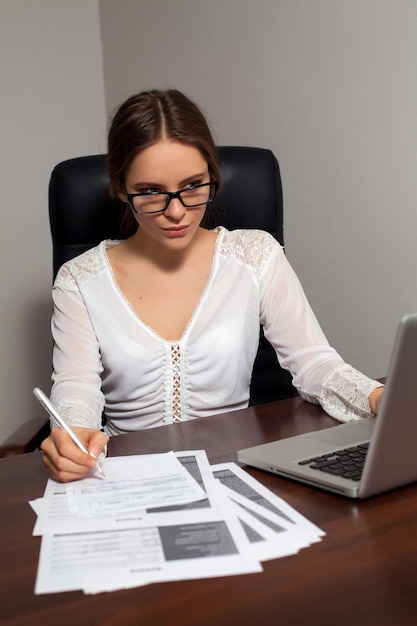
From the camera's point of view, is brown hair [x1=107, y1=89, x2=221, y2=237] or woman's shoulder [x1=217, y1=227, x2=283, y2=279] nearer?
brown hair [x1=107, y1=89, x2=221, y2=237]

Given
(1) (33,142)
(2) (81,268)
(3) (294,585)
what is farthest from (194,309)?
(1) (33,142)

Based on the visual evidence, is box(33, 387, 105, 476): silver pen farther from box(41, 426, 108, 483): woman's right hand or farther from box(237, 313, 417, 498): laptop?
box(237, 313, 417, 498): laptop

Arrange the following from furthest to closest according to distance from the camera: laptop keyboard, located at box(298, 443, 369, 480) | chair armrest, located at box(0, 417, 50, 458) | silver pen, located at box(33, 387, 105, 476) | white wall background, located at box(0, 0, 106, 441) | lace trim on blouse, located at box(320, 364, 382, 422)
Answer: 1. white wall background, located at box(0, 0, 106, 441)
2. chair armrest, located at box(0, 417, 50, 458)
3. lace trim on blouse, located at box(320, 364, 382, 422)
4. silver pen, located at box(33, 387, 105, 476)
5. laptop keyboard, located at box(298, 443, 369, 480)

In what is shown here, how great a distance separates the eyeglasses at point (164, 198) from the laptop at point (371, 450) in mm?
555

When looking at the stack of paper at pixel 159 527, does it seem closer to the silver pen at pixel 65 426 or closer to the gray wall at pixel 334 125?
the silver pen at pixel 65 426

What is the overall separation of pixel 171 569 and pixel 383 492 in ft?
1.03

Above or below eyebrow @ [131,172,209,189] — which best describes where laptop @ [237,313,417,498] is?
below

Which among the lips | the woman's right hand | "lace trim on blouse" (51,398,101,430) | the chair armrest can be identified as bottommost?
the chair armrest

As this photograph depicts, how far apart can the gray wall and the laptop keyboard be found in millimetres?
1073

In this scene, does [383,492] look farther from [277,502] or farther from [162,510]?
[162,510]

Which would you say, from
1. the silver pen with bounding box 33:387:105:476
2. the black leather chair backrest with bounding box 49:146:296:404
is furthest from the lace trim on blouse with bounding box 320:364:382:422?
the black leather chair backrest with bounding box 49:146:296:404

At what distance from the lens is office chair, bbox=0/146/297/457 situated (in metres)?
1.92

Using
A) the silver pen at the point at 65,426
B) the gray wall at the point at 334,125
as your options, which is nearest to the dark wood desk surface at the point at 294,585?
the silver pen at the point at 65,426

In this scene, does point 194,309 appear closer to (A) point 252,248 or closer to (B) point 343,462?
(A) point 252,248
